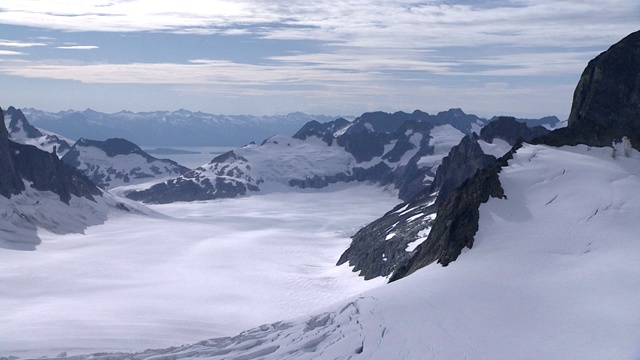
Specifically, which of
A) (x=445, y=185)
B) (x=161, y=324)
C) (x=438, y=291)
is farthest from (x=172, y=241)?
(x=438, y=291)

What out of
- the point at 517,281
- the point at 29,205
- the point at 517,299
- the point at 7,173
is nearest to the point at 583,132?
the point at 517,281

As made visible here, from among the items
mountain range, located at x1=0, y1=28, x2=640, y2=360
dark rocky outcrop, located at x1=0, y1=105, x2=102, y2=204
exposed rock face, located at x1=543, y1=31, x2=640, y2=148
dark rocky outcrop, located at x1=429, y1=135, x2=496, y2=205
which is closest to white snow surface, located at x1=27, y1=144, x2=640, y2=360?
mountain range, located at x1=0, y1=28, x2=640, y2=360

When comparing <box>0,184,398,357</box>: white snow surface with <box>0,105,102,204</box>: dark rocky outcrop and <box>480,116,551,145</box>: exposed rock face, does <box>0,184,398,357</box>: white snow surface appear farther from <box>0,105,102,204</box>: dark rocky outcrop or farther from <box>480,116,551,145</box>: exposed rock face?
<box>480,116,551,145</box>: exposed rock face

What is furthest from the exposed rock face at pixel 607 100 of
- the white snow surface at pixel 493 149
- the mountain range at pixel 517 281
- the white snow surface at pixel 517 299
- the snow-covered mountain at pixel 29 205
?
the snow-covered mountain at pixel 29 205

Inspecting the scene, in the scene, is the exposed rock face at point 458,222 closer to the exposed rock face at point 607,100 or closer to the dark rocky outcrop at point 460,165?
the exposed rock face at point 607,100

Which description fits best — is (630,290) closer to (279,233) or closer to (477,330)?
(477,330)

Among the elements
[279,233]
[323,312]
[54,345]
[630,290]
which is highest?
[630,290]

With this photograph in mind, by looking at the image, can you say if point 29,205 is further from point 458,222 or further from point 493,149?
point 458,222
